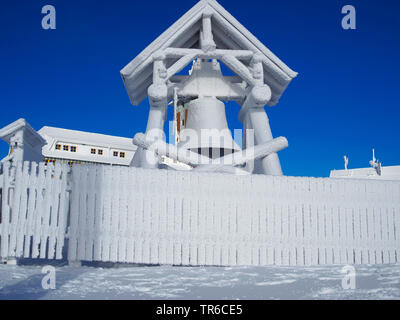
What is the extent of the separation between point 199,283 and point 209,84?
724 centimetres

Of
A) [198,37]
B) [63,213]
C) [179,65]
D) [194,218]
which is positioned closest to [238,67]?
[179,65]

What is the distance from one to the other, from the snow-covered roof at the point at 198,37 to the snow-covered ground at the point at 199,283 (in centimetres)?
558

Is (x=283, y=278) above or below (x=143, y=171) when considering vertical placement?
below

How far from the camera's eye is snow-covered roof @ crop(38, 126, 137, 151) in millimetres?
31672

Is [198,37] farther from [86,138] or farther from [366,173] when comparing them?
[366,173]

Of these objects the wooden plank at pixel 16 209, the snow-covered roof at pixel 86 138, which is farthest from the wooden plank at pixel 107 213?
the snow-covered roof at pixel 86 138

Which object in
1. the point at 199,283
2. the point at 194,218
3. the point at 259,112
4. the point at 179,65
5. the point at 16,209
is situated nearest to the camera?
the point at 199,283

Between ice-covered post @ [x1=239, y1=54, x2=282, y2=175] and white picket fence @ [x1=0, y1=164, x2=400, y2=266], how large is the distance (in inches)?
60.7

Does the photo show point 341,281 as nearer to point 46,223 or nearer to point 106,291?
point 106,291

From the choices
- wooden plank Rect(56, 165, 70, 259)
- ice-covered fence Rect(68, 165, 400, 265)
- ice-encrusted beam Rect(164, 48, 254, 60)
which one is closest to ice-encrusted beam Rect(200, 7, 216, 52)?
ice-encrusted beam Rect(164, 48, 254, 60)

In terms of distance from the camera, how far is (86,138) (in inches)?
1310

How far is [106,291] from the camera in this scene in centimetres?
534
